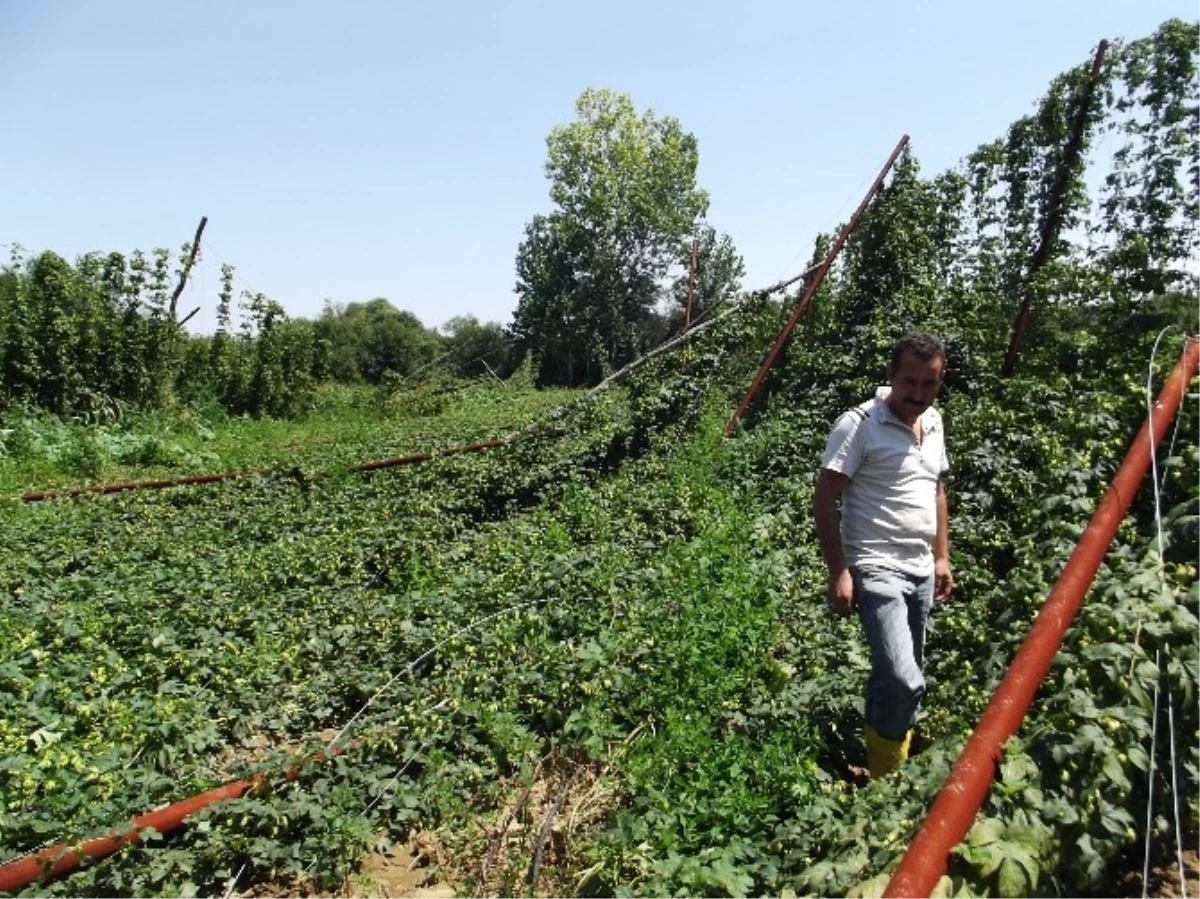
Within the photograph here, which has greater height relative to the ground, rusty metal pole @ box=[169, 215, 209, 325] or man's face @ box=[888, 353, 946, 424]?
rusty metal pole @ box=[169, 215, 209, 325]

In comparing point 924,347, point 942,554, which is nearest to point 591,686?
point 942,554

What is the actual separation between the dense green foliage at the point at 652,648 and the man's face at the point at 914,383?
0.88m

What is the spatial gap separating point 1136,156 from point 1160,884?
7571 millimetres

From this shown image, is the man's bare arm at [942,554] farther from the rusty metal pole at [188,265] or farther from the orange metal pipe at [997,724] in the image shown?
the rusty metal pole at [188,265]

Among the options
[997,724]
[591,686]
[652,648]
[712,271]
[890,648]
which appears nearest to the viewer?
[997,724]

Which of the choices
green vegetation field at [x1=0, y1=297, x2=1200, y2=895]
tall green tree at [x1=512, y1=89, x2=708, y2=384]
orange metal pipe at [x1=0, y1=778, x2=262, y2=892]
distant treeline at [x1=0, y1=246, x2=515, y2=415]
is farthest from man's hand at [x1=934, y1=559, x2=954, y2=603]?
tall green tree at [x1=512, y1=89, x2=708, y2=384]

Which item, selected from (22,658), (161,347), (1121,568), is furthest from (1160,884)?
(161,347)

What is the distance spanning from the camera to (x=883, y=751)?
3018 mm

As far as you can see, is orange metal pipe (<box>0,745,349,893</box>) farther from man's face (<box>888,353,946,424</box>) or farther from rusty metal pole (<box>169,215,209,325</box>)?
rusty metal pole (<box>169,215,209,325</box>)

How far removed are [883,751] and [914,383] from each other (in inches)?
54.1

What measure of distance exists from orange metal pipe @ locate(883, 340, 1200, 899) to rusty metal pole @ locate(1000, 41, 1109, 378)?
4878 mm

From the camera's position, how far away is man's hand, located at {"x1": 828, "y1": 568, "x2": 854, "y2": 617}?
2947 millimetres

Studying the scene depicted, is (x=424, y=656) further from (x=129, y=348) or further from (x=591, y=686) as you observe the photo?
(x=129, y=348)

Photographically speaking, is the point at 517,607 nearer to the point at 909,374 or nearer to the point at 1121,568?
the point at 909,374
